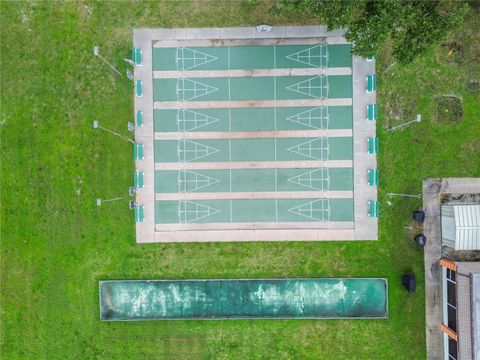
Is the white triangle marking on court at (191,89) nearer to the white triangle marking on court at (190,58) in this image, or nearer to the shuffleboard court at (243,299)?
the white triangle marking on court at (190,58)

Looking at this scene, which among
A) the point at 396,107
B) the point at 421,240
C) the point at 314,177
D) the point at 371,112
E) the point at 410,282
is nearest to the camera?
the point at 421,240

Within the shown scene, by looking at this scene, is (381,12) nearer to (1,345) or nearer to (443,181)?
(443,181)

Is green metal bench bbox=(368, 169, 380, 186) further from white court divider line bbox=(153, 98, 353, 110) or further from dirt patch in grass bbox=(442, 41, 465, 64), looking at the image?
dirt patch in grass bbox=(442, 41, 465, 64)

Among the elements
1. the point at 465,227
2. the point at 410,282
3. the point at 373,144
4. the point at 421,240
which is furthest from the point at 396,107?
the point at 410,282

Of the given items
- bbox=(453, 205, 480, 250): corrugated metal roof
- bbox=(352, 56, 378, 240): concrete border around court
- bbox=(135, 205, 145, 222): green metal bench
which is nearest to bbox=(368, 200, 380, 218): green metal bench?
bbox=(352, 56, 378, 240): concrete border around court

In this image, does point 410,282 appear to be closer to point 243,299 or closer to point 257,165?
point 243,299
